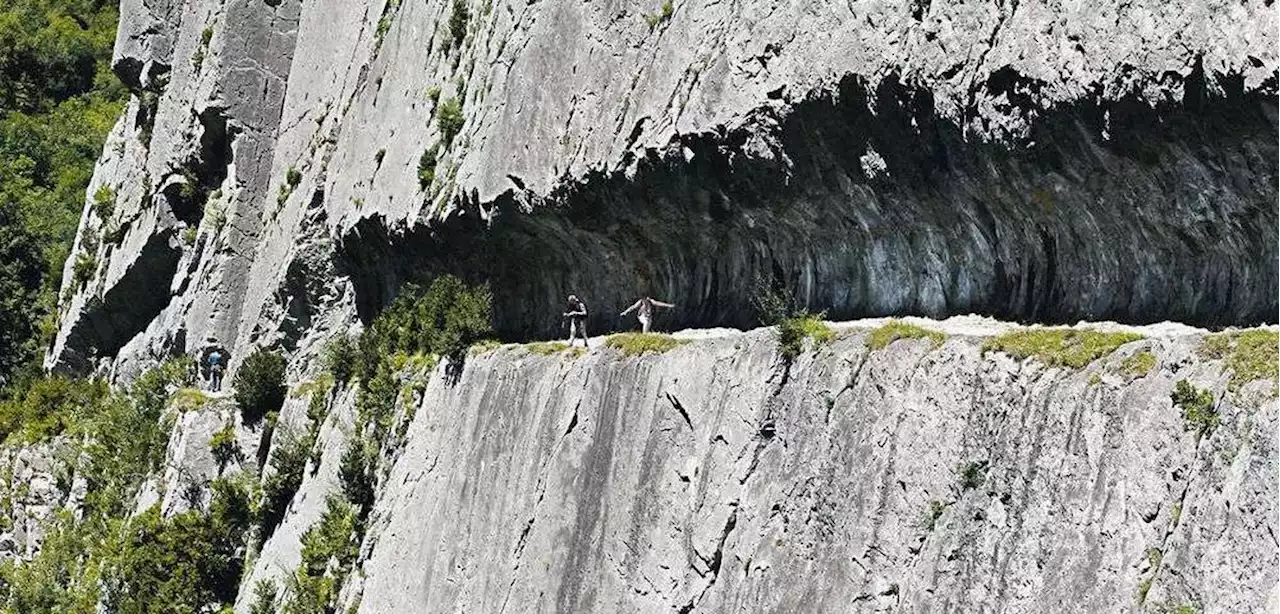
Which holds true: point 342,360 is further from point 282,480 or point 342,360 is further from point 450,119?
point 450,119

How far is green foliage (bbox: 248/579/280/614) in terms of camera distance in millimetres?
21062

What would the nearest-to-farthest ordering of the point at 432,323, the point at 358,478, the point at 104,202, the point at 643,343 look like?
the point at 643,343 < the point at 358,478 < the point at 432,323 < the point at 104,202

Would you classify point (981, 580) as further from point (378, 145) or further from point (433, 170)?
point (378, 145)

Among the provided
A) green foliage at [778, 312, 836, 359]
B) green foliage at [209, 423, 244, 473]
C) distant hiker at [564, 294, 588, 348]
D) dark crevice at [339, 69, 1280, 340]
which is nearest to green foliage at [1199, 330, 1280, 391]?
dark crevice at [339, 69, 1280, 340]

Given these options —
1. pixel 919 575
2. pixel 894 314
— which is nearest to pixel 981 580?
pixel 919 575

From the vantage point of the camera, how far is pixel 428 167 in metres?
21.1

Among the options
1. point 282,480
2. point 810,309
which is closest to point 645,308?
point 810,309

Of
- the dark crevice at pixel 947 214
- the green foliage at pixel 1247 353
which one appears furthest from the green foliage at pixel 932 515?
the green foliage at pixel 1247 353

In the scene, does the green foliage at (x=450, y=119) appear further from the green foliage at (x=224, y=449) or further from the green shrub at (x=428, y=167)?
the green foliage at (x=224, y=449)

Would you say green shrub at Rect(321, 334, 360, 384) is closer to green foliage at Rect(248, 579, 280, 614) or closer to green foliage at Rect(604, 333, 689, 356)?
green foliage at Rect(248, 579, 280, 614)

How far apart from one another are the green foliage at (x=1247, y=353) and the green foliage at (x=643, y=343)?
6604mm

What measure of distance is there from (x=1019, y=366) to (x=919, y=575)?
5.45 feet

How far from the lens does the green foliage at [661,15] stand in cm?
1583

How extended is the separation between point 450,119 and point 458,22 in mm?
1814
